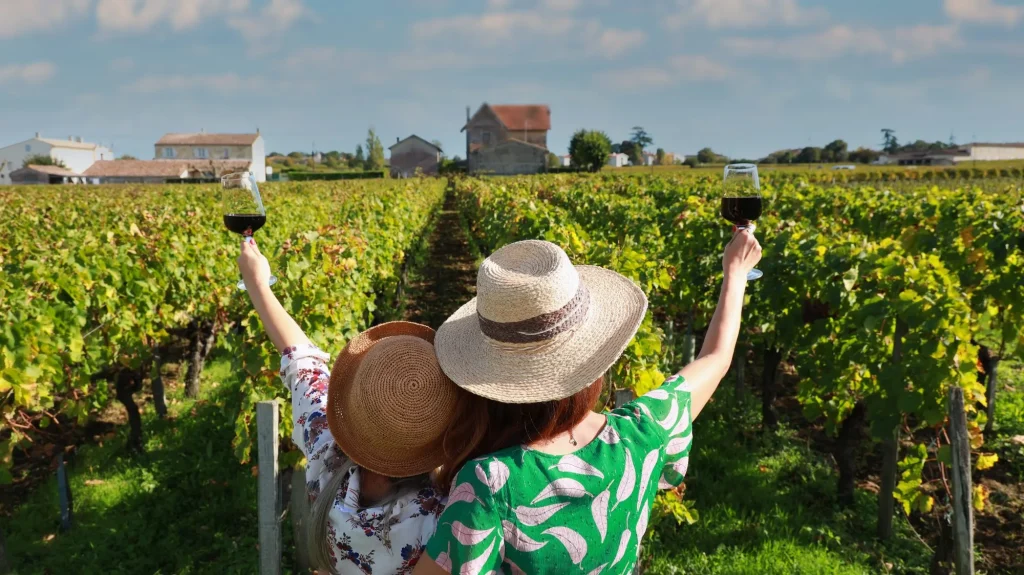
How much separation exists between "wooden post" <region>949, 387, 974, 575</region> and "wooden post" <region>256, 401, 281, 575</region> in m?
3.32

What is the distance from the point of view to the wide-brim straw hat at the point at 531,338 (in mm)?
1242

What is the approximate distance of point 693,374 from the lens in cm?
161

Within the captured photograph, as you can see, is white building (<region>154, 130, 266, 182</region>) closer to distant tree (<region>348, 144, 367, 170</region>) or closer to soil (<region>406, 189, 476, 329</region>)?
distant tree (<region>348, 144, 367, 170</region>)

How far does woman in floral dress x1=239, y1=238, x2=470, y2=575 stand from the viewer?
1.29 m

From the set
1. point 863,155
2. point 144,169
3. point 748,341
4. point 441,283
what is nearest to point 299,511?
point 748,341

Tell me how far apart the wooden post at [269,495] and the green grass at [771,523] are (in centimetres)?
210

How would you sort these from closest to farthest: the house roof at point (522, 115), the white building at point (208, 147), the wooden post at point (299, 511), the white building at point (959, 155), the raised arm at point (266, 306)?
the raised arm at point (266, 306) → the wooden post at point (299, 511) → the house roof at point (522, 115) → the white building at point (959, 155) → the white building at point (208, 147)

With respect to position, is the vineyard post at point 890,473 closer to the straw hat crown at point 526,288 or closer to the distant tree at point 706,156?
the straw hat crown at point 526,288

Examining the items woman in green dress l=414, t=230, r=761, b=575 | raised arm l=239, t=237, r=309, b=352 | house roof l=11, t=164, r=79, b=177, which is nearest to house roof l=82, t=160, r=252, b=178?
house roof l=11, t=164, r=79, b=177

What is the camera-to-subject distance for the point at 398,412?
1286mm

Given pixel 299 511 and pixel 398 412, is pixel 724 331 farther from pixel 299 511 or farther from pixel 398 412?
pixel 299 511

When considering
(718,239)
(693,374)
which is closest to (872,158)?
(718,239)

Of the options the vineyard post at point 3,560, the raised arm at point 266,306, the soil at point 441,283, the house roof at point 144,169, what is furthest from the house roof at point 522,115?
the raised arm at point 266,306

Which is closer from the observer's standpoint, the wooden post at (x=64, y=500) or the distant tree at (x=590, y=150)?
the wooden post at (x=64, y=500)
